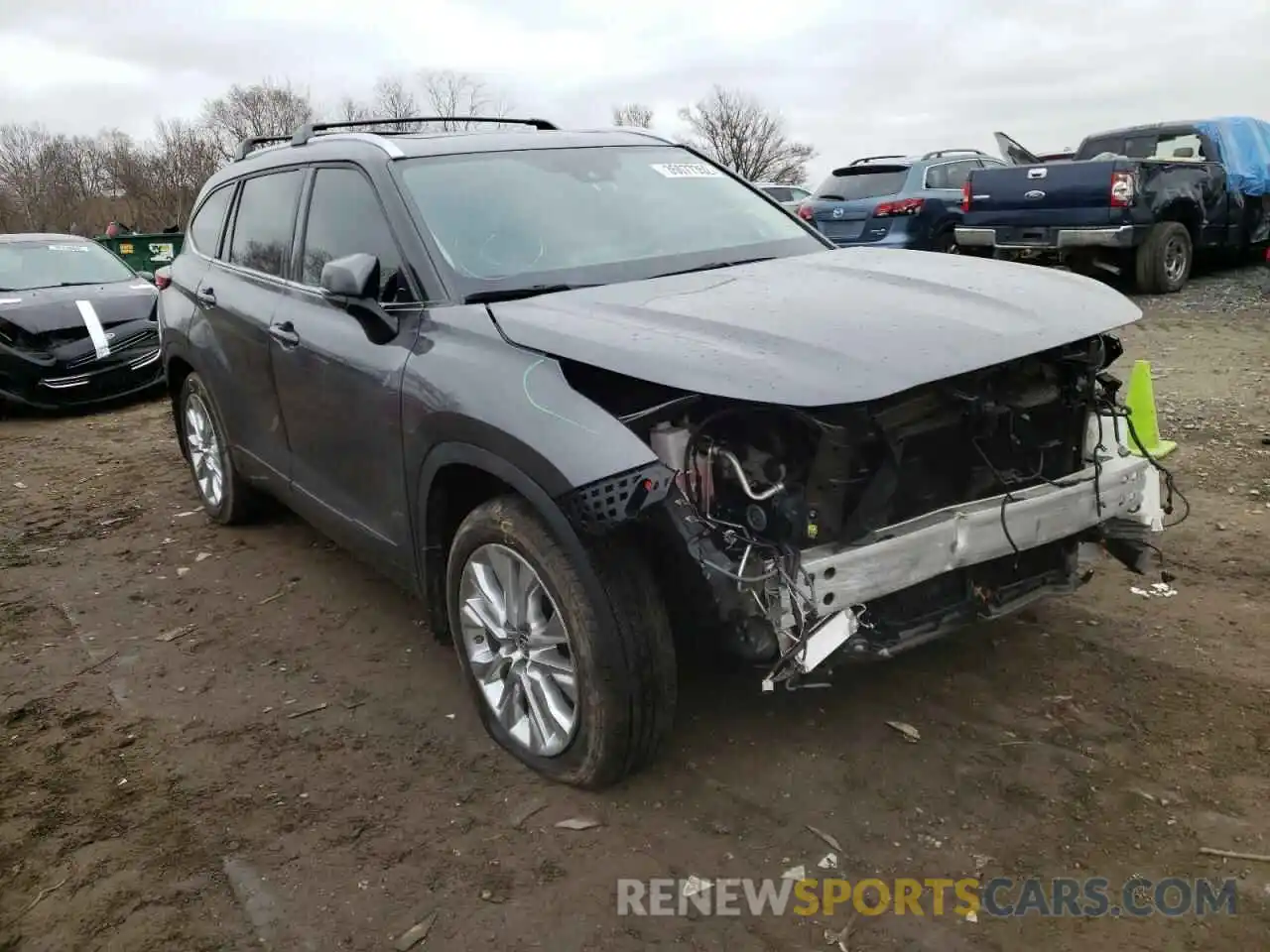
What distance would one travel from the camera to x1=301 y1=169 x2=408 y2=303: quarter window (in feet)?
11.4

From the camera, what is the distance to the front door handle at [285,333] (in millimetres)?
3934

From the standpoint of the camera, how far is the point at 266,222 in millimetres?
4508

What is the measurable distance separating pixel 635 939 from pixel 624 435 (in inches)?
47.7

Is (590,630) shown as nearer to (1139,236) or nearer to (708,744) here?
(708,744)

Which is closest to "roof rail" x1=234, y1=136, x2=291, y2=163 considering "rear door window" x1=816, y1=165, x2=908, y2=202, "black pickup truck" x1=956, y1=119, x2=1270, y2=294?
"black pickup truck" x1=956, y1=119, x2=1270, y2=294

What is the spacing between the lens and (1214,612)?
12.7ft

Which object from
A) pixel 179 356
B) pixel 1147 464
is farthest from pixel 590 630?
pixel 179 356

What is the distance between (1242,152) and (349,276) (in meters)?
12.0

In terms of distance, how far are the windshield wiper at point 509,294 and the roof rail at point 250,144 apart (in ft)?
7.72

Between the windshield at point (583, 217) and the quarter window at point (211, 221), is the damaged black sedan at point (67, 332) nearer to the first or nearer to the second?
the quarter window at point (211, 221)

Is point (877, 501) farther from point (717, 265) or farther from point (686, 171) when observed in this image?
point (686, 171)

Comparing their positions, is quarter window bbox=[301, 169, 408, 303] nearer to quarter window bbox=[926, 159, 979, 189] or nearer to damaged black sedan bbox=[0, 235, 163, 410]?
damaged black sedan bbox=[0, 235, 163, 410]

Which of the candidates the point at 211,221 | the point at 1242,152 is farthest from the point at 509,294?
the point at 1242,152

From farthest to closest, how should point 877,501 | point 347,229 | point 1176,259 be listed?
point 1176,259 → point 347,229 → point 877,501
